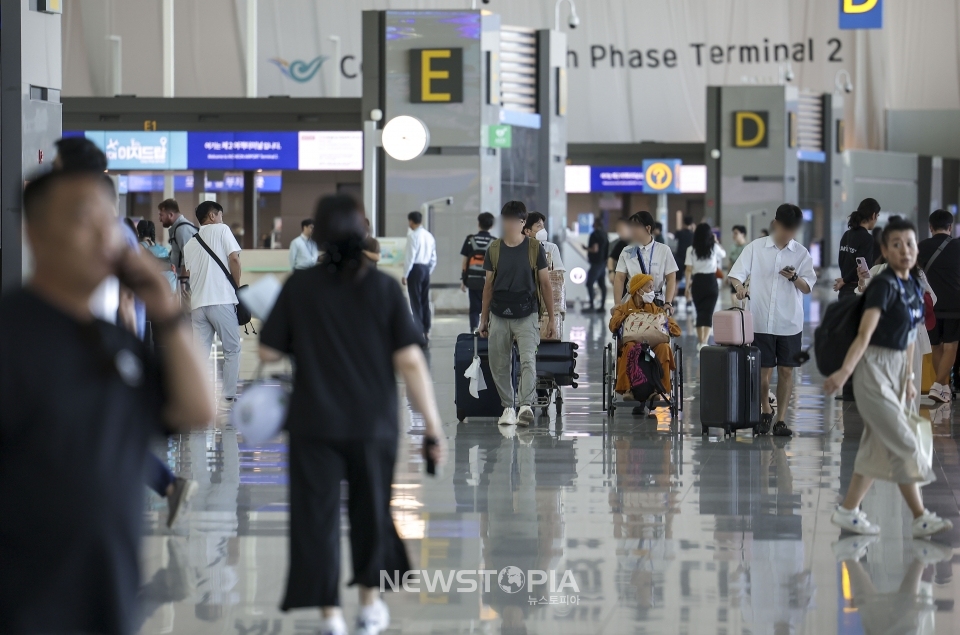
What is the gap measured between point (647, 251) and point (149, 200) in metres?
24.0

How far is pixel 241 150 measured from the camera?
30.9m

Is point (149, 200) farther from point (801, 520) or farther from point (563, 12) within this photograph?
point (801, 520)

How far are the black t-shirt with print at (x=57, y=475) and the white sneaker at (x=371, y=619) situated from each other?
1.83 metres

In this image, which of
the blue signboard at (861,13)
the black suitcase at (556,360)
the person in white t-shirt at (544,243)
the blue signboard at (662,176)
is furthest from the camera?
the blue signboard at (662,176)

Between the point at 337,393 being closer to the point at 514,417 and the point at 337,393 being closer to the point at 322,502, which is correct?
the point at 322,502

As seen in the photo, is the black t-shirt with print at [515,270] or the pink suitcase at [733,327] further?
the black t-shirt with print at [515,270]

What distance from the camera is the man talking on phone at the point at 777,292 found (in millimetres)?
9672

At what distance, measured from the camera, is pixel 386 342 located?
14.1ft

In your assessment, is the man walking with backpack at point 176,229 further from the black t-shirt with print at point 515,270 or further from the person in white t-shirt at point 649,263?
the person in white t-shirt at point 649,263

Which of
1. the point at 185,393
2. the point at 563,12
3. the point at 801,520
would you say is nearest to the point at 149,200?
the point at 563,12

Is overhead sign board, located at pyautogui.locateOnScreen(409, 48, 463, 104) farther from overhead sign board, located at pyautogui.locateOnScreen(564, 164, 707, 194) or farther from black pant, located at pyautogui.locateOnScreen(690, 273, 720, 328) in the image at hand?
overhead sign board, located at pyautogui.locateOnScreen(564, 164, 707, 194)

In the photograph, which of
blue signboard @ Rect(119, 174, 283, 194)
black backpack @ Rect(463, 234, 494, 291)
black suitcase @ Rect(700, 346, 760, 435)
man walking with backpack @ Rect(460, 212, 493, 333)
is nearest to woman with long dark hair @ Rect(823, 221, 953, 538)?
black suitcase @ Rect(700, 346, 760, 435)

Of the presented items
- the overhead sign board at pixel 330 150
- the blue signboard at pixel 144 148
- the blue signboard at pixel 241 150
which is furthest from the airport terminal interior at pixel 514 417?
the blue signboard at pixel 144 148

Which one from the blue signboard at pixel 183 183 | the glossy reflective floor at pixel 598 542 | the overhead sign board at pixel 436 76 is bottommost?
the glossy reflective floor at pixel 598 542
